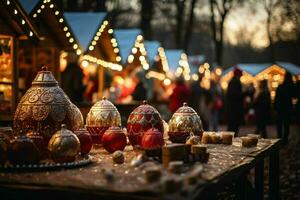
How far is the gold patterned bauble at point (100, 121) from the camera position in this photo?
5492 mm

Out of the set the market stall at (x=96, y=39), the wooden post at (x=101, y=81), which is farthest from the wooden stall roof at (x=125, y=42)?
the wooden post at (x=101, y=81)

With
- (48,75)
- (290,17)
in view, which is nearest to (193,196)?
(48,75)

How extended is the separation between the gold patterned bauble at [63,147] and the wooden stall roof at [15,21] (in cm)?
547

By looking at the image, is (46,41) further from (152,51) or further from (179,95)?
(152,51)

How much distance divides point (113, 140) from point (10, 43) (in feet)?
19.6

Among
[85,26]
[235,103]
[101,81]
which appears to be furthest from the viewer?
[101,81]

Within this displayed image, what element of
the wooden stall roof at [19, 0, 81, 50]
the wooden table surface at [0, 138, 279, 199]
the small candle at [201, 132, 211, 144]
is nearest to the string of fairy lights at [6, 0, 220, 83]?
the wooden stall roof at [19, 0, 81, 50]

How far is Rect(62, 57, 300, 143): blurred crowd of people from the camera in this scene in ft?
46.7

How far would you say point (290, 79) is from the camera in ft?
50.3

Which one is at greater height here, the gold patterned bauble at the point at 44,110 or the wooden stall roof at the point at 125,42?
the wooden stall roof at the point at 125,42

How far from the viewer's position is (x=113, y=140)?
5.00 meters

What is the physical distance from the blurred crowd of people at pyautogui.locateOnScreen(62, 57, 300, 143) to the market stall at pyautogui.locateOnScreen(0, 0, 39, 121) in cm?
335

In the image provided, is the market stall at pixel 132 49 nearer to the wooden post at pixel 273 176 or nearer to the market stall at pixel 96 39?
the market stall at pixel 96 39

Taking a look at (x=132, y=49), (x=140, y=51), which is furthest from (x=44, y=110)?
(x=140, y=51)
